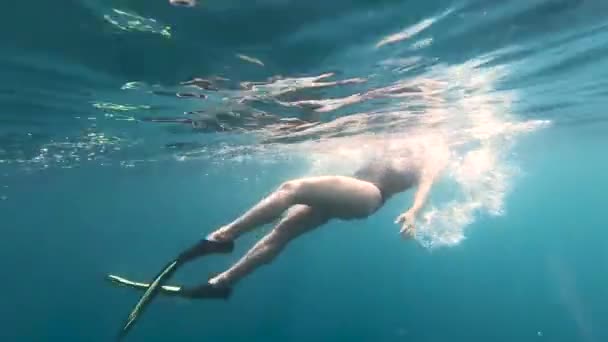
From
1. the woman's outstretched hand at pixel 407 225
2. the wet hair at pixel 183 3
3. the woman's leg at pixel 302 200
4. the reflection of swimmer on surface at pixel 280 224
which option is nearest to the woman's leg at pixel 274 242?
the reflection of swimmer on surface at pixel 280 224

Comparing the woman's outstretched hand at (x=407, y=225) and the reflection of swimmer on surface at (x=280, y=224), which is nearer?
the reflection of swimmer on surface at (x=280, y=224)

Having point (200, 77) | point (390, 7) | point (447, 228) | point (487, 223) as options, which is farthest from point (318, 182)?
point (487, 223)

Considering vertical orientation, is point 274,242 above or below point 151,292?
above

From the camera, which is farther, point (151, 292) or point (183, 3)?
point (183, 3)

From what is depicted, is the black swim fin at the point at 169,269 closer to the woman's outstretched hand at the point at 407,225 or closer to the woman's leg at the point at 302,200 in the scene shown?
the woman's leg at the point at 302,200

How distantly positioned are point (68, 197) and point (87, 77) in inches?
2298

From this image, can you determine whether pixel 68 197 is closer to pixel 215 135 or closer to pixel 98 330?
pixel 98 330

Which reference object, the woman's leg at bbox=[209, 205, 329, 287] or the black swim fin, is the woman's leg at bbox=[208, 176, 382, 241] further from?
the woman's leg at bbox=[209, 205, 329, 287]

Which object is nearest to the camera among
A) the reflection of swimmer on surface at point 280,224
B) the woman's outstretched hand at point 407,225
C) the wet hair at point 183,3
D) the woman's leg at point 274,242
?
the reflection of swimmer on surface at point 280,224

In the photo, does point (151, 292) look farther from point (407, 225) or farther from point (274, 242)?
point (407, 225)

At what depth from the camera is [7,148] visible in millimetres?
25203

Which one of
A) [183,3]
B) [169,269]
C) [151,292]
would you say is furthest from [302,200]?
[183,3]

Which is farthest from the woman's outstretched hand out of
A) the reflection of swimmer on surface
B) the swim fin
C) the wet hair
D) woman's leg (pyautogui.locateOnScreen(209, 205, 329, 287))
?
the wet hair

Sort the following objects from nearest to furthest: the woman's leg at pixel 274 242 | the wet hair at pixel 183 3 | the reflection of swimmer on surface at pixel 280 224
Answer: the reflection of swimmer on surface at pixel 280 224
the woman's leg at pixel 274 242
the wet hair at pixel 183 3
